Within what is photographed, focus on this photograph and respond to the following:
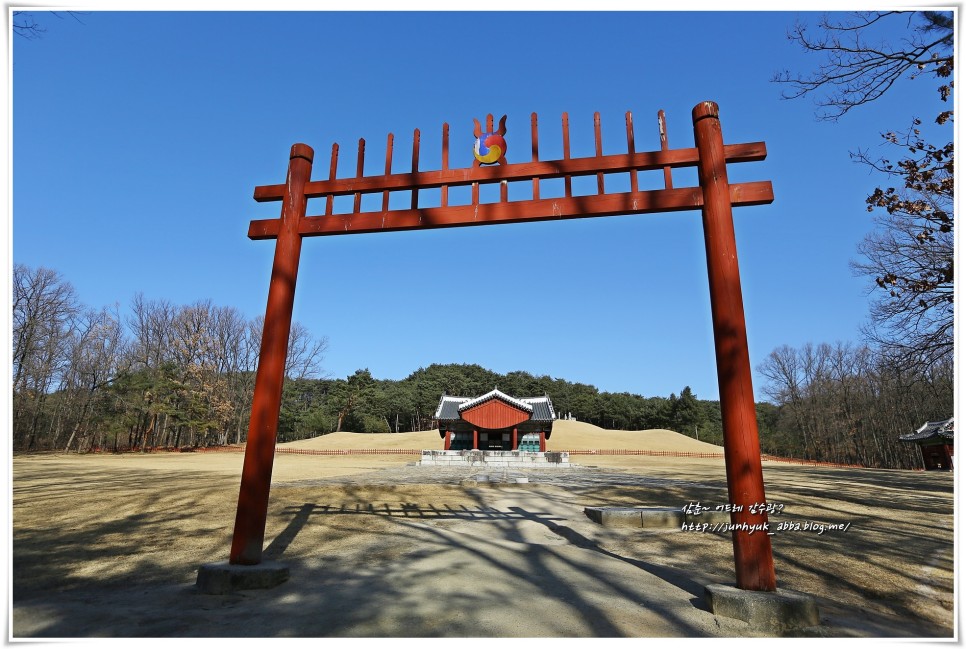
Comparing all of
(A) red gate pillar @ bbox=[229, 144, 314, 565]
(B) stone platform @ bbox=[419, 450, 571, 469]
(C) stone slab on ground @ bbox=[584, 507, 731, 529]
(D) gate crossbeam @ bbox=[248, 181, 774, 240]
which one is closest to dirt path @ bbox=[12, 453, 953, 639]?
(C) stone slab on ground @ bbox=[584, 507, 731, 529]

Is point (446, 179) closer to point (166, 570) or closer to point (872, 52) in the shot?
point (166, 570)

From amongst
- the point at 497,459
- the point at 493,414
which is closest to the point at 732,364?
the point at 497,459

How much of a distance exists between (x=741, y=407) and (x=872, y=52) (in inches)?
247

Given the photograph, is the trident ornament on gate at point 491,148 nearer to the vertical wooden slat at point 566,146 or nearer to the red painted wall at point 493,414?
the vertical wooden slat at point 566,146

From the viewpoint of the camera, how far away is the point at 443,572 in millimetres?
4883

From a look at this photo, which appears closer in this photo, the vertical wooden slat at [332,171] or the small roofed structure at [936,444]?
the vertical wooden slat at [332,171]

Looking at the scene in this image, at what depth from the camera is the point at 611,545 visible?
656 centimetres

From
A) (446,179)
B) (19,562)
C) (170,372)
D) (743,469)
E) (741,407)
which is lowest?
(19,562)

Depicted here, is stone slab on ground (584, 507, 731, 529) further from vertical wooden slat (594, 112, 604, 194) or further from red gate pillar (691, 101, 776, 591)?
vertical wooden slat (594, 112, 604, 194)

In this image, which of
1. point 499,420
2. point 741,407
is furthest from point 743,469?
point 499,420

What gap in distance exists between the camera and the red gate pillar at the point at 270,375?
462 cm

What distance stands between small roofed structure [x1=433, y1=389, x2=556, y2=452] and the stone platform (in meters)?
2.89

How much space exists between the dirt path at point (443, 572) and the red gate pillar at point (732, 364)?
61 cm

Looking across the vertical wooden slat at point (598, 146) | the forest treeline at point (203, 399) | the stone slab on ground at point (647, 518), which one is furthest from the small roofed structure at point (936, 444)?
the vertical wooden slat at point (598, 146)
